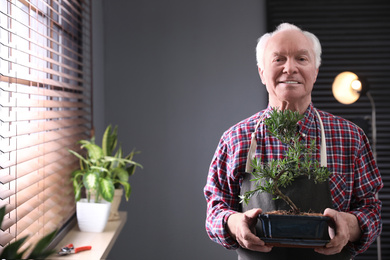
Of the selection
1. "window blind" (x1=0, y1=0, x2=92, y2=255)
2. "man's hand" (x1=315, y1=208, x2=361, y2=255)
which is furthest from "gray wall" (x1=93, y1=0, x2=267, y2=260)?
"man's hand" (x1=315, y1=208, x2=361, y2=255)

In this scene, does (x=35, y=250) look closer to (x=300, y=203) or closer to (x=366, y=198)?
(x=300, y=203)

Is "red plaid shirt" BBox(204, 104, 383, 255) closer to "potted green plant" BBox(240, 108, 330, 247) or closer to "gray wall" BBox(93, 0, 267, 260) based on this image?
"potted green plant" BBox(240, 108, 330, 247)

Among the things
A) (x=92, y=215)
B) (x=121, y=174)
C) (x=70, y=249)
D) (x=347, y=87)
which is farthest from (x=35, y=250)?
(x=347, y=87)

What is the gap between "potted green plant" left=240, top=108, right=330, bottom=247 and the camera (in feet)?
4.55

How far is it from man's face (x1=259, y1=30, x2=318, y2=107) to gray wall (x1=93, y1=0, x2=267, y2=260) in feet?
6.93

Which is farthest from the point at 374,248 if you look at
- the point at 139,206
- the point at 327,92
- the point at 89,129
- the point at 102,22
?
the point at 102,22

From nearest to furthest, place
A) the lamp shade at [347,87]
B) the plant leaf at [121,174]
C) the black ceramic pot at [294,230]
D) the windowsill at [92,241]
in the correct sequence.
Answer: the black ceramic pot at [294,230], the windowsill at [92,241], the plant leaf at [121,174], the lamp shade at [347,87]

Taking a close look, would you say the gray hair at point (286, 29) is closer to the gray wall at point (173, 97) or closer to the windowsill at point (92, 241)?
the windowsill at point (92, 241)

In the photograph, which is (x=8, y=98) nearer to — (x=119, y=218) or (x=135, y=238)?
(x=119, y=218)

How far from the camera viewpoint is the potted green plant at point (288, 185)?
139 cm

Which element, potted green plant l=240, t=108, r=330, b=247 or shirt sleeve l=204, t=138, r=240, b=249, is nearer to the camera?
potted green plant l=240, t=108, r=330, b=247

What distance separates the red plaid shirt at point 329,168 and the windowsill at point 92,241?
0.70m

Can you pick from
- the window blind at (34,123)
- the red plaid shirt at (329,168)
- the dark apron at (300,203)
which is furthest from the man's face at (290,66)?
the window blind at (34,123)

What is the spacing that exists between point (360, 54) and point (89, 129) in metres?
2.25
